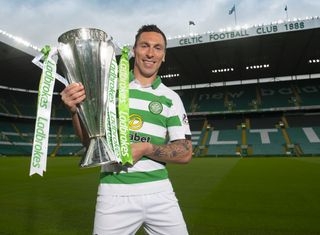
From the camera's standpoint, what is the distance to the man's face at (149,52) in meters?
1.86

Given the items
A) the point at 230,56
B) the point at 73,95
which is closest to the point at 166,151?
the point at 73,95

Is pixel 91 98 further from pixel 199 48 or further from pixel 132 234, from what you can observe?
pixel 199 48

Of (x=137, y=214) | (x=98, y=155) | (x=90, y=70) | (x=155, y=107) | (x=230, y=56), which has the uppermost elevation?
(x=230, y=56)

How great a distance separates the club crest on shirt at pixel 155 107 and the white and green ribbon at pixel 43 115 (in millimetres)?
589

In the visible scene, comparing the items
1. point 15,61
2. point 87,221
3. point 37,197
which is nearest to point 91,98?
point 87,221

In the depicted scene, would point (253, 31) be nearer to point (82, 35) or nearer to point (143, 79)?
point (143, 79)

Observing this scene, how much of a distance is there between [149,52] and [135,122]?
436 mm

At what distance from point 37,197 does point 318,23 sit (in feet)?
68.5

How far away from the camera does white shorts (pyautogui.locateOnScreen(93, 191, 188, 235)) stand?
1643mm

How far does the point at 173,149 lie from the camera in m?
1.78

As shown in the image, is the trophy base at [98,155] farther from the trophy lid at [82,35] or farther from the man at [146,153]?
the trophy lid at [82,35]

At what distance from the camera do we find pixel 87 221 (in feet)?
16.7

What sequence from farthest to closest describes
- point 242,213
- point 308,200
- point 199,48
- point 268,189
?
point 199,48
point 268,189
point 308,200
point 242,213

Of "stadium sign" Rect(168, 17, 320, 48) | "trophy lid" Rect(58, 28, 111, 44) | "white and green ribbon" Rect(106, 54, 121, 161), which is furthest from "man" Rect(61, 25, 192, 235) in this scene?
"stadium sign" Rect(168, 17, 320, 48)
